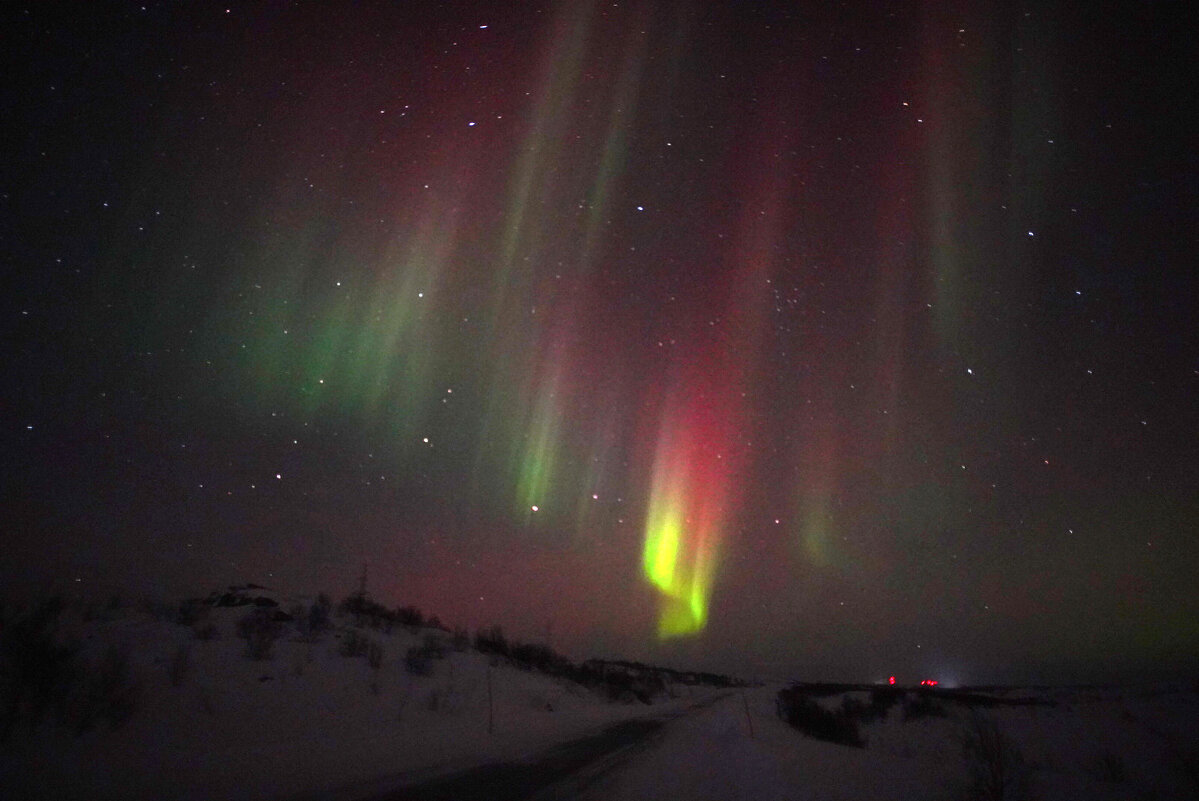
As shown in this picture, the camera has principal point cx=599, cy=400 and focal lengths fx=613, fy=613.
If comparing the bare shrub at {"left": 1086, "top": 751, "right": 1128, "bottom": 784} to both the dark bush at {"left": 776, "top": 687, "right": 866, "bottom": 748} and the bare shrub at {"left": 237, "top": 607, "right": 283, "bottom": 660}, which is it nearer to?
the dark bush at {"left": 776, "top": 687, "right": 866, "bottom": 748}

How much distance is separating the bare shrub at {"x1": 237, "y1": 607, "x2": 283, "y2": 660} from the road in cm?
996

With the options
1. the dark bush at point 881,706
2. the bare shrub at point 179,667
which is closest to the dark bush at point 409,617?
the bare shrub at point 179,667

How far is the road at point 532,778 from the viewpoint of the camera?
24.8ft

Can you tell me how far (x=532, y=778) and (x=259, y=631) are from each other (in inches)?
583

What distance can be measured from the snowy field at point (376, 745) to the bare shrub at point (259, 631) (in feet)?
1.00

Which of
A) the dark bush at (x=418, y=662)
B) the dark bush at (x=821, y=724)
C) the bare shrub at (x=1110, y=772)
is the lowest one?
the dark bush at (x=821, y=724)

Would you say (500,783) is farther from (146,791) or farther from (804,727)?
(804,727)

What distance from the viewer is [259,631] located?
19734 millimetres

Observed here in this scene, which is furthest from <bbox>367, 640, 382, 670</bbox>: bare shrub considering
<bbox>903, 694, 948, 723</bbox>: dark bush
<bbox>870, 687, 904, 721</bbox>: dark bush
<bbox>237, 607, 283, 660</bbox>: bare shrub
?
<bbox>870, 687, 904, 721</bbox>: dark bush

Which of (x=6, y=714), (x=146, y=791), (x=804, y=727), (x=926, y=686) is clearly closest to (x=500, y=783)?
(x=146, y=791)

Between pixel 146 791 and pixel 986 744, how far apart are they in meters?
12.8

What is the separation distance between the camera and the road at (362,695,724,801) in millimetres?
7570

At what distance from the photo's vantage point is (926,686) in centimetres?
8800

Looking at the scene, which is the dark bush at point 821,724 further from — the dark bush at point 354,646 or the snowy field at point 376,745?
the dark bush at point 354,646
